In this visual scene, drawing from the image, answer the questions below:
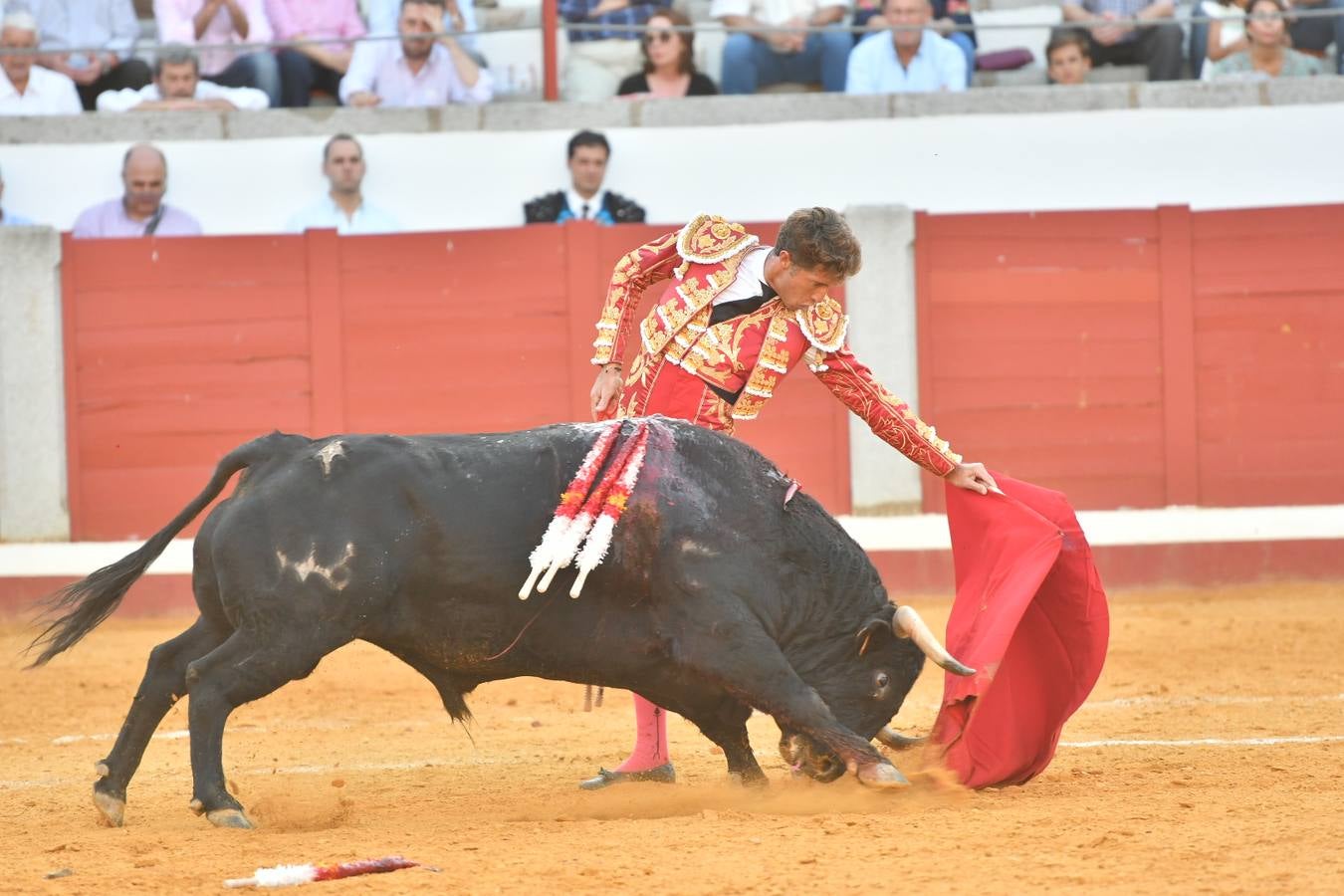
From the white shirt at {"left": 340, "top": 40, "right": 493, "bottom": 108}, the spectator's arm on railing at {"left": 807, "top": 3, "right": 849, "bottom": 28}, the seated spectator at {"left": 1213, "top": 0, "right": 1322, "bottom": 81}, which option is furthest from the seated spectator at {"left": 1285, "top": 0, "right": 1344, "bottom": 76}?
the white shirt at {"left": 340, "top": 40, "right": 493, "bottom": 108}

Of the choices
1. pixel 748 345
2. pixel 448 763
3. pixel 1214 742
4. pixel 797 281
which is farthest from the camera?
pixel 448 763

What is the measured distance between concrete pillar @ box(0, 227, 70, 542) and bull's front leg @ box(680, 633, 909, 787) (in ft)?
16.3

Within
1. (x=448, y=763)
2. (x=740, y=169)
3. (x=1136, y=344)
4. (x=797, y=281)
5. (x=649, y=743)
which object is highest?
(x=740, y=169)

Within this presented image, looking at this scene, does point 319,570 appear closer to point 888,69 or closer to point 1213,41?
point 888,69

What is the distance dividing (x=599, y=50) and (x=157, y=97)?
81.1 inches

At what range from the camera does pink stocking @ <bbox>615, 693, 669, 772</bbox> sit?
4.25 meters

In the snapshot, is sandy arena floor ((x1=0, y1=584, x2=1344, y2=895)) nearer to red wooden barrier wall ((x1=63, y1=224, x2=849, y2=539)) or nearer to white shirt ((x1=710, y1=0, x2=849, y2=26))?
red wooden barrier wall ((x1=63, y1=224, x2=849, y2=539))

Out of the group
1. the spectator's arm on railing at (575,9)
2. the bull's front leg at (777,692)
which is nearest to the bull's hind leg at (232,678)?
the bull's front leg at (777,692)

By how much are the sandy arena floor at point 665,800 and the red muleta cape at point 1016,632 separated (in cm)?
11

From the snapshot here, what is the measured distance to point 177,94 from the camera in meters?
8.40

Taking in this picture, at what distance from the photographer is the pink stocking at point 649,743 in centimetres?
425

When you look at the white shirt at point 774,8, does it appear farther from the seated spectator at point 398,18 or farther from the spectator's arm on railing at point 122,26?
the spectator's arm on railing at point 122,26

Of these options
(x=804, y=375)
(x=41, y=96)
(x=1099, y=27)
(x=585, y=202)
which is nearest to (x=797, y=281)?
(x=804, y=375)

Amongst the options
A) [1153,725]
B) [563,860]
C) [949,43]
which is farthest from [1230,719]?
[949,43]
